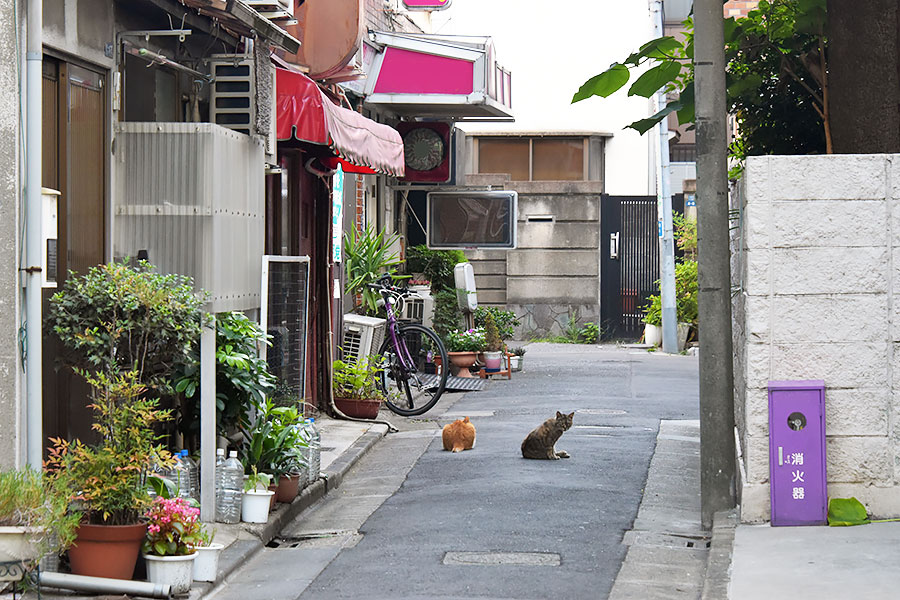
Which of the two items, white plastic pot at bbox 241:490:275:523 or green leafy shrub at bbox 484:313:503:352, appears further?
green leafy shrub at bbox 484:313:503:352

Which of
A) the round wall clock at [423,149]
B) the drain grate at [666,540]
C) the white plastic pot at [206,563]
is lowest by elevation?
the drain grate at [666,540]

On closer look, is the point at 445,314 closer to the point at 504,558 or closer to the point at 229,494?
the point at 229,494

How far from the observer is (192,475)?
27.2ft

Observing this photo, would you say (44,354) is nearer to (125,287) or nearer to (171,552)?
(125,287)

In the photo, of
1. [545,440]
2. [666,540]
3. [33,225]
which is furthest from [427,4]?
[33,225]

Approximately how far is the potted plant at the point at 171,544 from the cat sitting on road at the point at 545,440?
4.52 metres

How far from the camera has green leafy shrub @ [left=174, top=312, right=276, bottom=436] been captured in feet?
27.7

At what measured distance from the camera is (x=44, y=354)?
7.45m

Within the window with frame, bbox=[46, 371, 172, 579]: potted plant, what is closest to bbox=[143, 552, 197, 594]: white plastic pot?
bbox=[46, 371, 172, 579]: potted plant

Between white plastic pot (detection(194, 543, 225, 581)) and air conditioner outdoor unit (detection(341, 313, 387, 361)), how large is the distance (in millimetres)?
8013

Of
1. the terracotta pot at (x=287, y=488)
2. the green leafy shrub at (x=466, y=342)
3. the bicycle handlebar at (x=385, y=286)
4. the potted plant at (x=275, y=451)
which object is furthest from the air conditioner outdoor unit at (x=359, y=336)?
the terracotta pot at (x=287, y=488)

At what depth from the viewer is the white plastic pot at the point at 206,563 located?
23.1 feet

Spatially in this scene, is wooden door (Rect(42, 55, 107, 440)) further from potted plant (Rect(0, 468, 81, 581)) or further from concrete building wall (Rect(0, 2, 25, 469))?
potted plant (Rect(0, 468, 81, 581))

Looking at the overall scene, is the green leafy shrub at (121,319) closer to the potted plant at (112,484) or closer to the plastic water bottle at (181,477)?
the potted plant at (112,484)
